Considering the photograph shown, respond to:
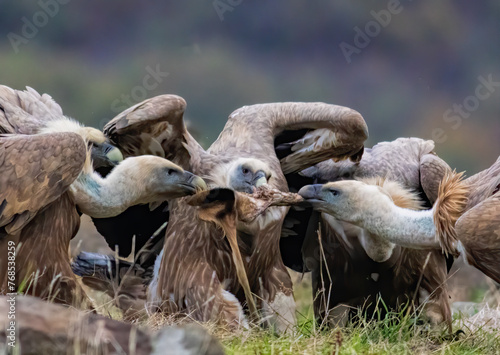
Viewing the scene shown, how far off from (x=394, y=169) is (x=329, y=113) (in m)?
0.58

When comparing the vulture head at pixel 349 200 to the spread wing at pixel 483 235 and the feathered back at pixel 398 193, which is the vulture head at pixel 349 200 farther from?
the spread wing at pixel 483 235

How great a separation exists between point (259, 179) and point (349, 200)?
0.47 metres

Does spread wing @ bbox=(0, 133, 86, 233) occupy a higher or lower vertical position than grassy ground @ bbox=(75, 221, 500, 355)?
higher

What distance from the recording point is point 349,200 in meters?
4.70

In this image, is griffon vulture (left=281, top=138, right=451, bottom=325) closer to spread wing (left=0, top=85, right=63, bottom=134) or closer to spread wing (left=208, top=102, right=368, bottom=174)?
spread wing (left=208, top=102, right=368, bottom=174)

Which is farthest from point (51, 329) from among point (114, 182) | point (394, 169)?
point (394, 169)

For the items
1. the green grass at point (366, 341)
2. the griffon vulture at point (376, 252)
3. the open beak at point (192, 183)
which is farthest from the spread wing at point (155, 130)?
the green grass at point (366, 341)

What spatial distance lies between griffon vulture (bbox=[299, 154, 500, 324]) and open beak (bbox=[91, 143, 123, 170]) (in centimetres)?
98

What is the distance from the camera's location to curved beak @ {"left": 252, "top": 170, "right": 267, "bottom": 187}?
465 centimetres

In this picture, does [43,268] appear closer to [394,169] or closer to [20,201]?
[20,201]

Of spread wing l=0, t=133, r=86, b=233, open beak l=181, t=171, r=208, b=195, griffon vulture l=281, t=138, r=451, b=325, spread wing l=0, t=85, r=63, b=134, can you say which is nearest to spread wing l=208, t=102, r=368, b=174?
griffon vulture l=281, t=138, r=451, b=325

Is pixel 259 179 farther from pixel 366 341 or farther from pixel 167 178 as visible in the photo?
pixel 366 341

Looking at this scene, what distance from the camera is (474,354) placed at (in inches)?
163

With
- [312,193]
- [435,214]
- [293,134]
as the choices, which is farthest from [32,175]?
[435,214]
